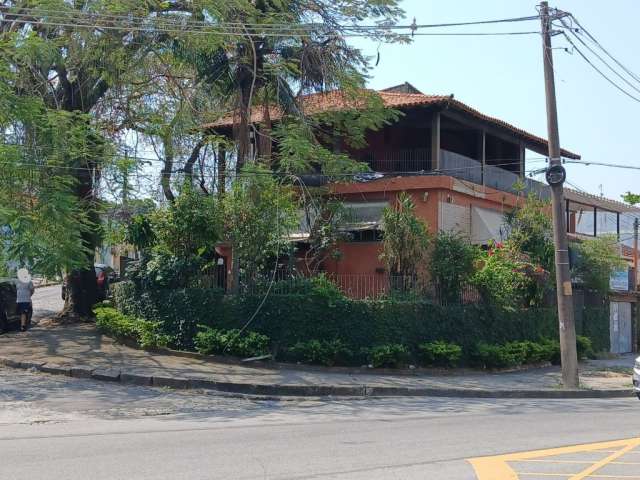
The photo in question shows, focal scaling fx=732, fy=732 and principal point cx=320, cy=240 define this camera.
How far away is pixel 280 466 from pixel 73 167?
448 inches

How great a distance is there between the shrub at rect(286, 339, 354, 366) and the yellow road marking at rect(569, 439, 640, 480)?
322 inches

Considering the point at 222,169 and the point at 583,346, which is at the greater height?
the point at 222,169

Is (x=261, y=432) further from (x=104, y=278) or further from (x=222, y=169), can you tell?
(x=104, y=278)

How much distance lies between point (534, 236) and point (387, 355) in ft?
21.2

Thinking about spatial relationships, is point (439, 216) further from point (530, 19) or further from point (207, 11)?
point (207, 11)

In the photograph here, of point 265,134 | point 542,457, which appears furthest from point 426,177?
point 542,457

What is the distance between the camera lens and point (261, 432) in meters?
9.80

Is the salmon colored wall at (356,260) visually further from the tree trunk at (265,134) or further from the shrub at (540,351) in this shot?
the shrub at (540,351)

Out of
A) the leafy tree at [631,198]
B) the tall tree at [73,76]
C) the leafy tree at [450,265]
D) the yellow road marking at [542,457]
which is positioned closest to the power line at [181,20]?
the tall tree at [73,76]

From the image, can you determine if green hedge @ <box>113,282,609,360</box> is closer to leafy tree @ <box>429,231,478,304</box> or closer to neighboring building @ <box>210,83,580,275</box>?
leafy tree @ <box>429,231,478,304</box>

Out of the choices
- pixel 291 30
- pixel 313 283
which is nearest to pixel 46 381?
pixel 313 283

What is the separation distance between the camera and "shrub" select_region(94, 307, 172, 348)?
1762cm

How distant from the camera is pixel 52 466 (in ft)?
24.3

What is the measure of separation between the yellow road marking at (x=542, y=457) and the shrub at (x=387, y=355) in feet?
24.6
